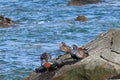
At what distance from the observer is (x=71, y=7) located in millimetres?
38156

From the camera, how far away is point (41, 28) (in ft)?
94.0

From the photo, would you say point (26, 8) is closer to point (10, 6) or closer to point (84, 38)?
point (10, 6)

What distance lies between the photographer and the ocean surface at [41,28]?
19.5 meters

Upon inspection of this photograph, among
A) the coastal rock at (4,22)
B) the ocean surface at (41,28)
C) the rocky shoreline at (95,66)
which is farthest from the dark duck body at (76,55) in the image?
the coastal rock at (4,22)

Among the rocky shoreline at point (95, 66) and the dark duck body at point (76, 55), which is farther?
the dark duck body at point (76, 55)

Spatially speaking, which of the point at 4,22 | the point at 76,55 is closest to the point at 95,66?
the point at 76,55

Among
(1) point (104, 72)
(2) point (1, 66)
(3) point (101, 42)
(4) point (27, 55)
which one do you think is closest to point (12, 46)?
(4) point (27, 55)

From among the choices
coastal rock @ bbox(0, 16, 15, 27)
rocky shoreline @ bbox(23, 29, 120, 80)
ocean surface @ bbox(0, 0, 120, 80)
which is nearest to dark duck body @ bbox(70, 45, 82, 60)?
rocky shoreline @ bbox(23, 29, 120, 80)

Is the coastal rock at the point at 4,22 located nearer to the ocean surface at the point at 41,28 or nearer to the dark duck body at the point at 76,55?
the ocean surface at the point at 41,28

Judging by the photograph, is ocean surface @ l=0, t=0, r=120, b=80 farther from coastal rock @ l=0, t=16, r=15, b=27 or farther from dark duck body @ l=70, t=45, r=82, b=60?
dark duck body @ l=70, t=45, r=82, b=60

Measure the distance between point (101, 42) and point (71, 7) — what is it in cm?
2467

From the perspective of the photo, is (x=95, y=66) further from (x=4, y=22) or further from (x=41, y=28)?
(x=4, y=22)

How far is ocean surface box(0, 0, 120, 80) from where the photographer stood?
1952 centimetres

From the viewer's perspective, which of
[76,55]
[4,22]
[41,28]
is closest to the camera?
[76,55]
